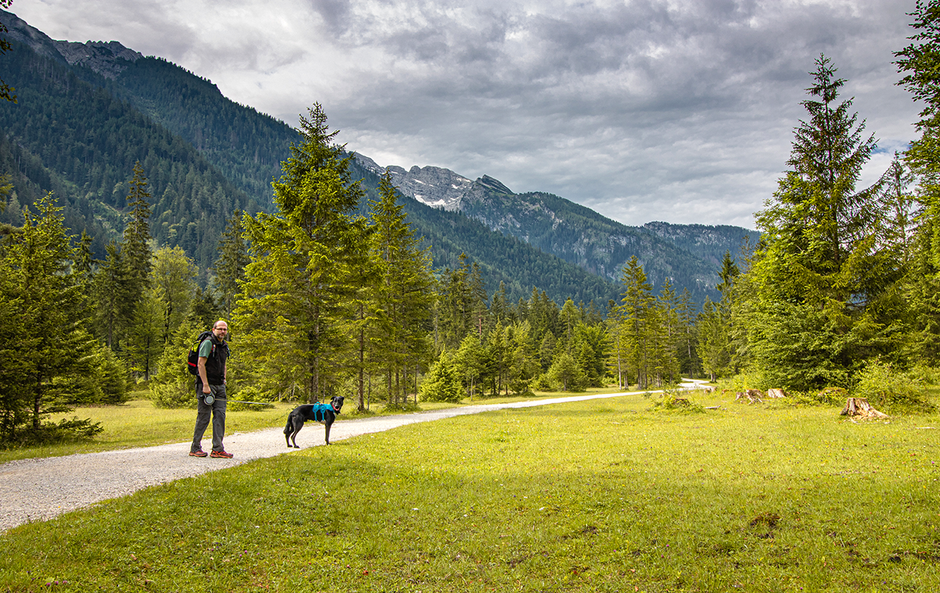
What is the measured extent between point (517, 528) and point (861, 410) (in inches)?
556

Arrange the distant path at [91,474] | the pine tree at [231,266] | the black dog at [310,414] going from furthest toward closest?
the pine tree at [231,266]
the black dog at [310,414]
the distant path at [91,474]

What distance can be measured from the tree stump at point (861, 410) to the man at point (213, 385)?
17767 millimetres

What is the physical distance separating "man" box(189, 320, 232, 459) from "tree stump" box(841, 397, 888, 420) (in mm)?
17767

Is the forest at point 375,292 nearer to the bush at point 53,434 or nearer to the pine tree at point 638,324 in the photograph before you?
the bush at point 53,434

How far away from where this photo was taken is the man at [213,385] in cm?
942

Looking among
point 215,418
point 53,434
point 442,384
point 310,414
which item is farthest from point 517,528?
point 442,384

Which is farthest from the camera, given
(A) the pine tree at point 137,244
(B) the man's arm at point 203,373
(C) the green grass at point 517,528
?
(A) the pine tree at point 137,244

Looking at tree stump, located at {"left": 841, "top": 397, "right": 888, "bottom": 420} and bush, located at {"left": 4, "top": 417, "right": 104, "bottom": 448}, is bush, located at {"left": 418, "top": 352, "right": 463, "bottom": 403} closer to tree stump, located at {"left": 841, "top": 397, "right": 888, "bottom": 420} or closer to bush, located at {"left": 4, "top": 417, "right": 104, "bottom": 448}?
bush, located at {"left": 4, "top": 417, "right": 104, "bottom": 448}

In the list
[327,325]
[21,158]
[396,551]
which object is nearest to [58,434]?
[327,325]

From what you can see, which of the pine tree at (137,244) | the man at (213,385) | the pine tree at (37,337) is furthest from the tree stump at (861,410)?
the pine tree at (137,244)

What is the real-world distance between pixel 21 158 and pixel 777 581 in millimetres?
263689

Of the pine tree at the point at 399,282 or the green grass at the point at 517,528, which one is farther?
the pine tree at the point at 399,282

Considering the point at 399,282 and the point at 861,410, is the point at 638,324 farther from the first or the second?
the point at 861,410

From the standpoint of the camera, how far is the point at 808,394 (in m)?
19.5
